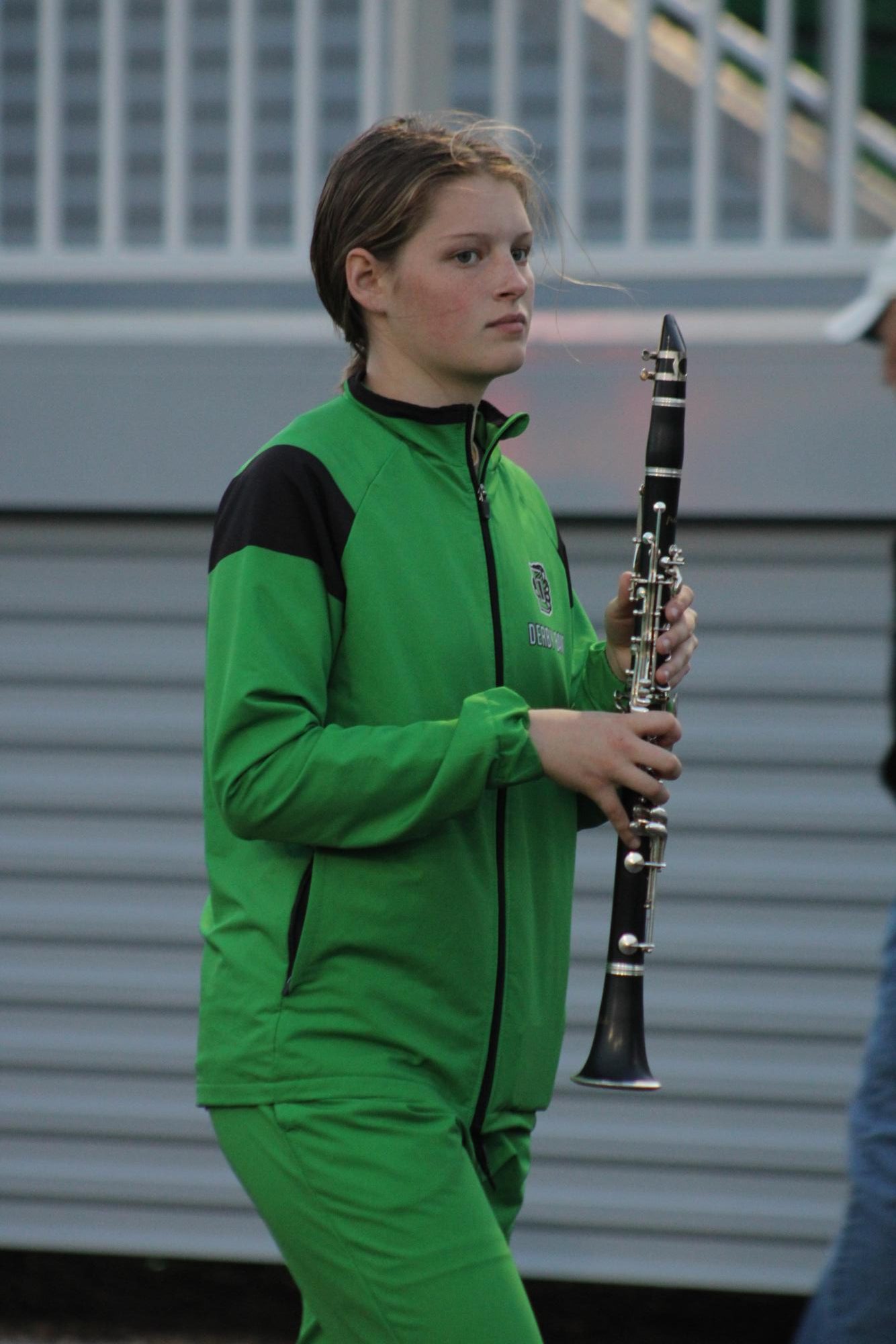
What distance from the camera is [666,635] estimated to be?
7.72 feet

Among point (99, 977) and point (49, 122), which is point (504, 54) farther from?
point (99, 977)

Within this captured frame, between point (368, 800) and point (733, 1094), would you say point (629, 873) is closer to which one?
point (368, 800)

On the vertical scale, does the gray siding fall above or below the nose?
below

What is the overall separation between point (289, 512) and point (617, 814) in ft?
1.77

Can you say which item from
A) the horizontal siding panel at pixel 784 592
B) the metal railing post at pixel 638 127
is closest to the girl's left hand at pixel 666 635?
the horizontal siding panel at pixel 784 592

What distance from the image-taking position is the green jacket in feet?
6.70

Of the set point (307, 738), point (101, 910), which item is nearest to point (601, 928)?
point (101, 910)

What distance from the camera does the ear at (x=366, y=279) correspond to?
2270 millimetres

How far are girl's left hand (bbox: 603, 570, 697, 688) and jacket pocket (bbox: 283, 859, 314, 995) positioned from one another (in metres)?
0.54

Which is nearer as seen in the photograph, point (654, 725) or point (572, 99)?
point (654, 725)

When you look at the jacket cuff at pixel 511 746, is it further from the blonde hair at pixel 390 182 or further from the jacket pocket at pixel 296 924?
the blonde hair at pixel 390 182

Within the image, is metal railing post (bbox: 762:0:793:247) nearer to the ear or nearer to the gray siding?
the gray siding

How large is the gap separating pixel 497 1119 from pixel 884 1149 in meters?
0.66

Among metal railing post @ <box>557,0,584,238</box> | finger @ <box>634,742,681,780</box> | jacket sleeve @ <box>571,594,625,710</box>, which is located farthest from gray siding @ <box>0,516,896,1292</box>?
finger @ <box>634,742,681,780</box>
